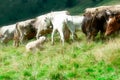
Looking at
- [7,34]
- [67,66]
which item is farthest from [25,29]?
[67,66]

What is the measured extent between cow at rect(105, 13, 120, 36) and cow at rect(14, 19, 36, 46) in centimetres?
794

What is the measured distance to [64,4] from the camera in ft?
524

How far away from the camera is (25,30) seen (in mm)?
30797

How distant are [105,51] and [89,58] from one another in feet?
2.56

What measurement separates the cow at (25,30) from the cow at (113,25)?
26.0ft

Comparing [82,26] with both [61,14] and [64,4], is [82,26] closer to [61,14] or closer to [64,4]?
[61,14]

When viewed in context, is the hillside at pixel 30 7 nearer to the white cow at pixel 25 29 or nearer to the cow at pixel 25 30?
the cow at pixel 25 30

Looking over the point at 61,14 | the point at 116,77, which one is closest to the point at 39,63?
the point at 116,77

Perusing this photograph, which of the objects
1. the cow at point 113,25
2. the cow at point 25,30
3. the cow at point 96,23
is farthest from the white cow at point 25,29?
the cow at point 113,25

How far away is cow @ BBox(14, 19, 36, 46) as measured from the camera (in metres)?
30.6

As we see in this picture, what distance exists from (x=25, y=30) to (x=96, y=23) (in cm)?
729

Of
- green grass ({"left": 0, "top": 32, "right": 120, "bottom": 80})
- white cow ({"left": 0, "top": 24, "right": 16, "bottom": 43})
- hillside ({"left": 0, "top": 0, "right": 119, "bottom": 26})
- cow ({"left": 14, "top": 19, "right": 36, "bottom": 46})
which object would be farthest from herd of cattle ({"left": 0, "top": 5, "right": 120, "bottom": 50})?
hillside ({"left": 0, "top": 0, "right": 119, "bottom": 26})

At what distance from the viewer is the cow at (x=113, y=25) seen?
78.4ft

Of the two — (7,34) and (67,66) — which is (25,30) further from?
(67,66)
